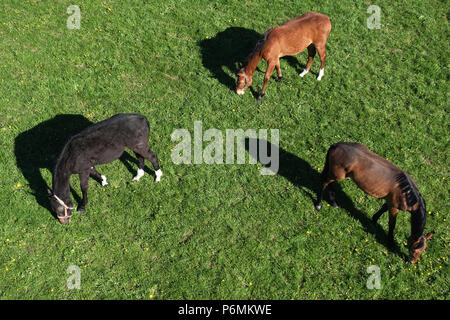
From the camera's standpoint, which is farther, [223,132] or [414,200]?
[223,132]

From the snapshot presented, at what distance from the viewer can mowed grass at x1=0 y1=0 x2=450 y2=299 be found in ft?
24.5

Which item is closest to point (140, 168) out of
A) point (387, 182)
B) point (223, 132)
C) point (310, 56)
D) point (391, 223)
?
point (223, 132)

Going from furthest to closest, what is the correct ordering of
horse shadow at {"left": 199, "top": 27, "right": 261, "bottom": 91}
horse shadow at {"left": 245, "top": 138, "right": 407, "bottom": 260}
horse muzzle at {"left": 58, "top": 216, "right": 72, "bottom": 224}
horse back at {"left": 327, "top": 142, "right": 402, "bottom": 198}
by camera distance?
horse shadow at {"left": 199, "top": 27, "right": 261, "bottom": 91}
horse shadow at {"left": 245, "top": 138, "right": 407, "bottom": 260}
horse muzzle at {"left": 58, "top": 216, "right": 72, "bottom": 224}
horse back at {"left": 327, "top": 142, "right": 402, "bottom": 198}

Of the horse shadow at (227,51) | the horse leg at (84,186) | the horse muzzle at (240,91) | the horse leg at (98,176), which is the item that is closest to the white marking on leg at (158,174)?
the horse leg at (98,176)

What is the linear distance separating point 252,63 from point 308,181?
11.6ft

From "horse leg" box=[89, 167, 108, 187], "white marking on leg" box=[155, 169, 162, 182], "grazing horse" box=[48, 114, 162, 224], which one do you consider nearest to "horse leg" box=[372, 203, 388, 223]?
"white marking on leg" box=[155, 169, 162, 182]

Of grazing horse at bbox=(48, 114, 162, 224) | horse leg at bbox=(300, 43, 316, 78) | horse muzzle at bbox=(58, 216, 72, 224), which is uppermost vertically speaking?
horse leg at bbox=(300, 43, 316, 78)

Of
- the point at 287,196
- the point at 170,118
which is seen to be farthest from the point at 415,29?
the point at 170,118

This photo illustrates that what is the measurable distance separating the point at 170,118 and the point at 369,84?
6.06 m

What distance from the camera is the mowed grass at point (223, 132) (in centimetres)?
747

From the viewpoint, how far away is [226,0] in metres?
12.4

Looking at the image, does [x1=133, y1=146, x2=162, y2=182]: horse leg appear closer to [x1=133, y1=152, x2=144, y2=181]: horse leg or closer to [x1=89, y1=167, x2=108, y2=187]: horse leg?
[x1=133, y1=152, x2=144, y2=181]: horse leg

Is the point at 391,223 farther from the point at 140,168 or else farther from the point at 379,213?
the point at 140,168

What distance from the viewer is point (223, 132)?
959cm
